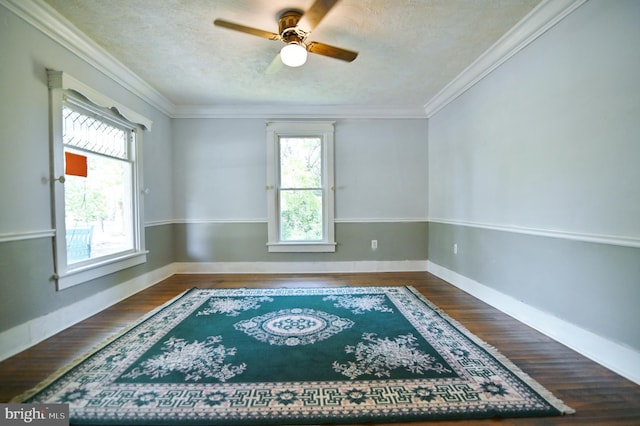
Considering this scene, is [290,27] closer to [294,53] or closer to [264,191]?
[294,53]

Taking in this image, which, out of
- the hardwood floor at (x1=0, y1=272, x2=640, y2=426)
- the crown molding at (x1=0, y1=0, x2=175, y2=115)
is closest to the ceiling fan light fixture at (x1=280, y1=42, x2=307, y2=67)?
the crown molding at (x1=0, y1=0, x2=175, y2=115)

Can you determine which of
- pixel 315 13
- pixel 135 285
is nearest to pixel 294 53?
pixel 315 13

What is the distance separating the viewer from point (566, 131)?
1985 mm

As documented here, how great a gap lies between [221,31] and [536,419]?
3.23 m

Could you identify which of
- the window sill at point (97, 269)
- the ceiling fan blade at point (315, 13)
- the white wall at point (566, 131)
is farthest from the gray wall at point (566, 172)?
the window sill at point (97, 269)

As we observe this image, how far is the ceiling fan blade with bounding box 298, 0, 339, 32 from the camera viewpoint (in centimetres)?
177

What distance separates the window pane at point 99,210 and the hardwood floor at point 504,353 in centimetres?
62

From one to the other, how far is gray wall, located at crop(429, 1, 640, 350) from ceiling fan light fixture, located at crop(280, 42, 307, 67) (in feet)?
6.18

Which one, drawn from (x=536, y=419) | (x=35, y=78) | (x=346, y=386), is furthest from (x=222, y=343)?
(x=35, y=78)

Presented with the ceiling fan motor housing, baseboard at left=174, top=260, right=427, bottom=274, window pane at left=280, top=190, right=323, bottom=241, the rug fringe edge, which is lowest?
the rug fringe edge

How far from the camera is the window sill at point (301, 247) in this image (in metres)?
4.13

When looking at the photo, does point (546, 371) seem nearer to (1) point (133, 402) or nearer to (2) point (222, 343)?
(2) point (222, 343)

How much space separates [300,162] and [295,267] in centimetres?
158

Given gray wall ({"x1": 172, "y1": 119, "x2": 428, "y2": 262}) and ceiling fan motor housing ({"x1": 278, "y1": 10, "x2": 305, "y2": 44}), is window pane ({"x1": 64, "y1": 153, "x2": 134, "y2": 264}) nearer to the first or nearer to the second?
gray wall ({"x1": 172, "y1": 119, "x2": 428, "y2": 262})
